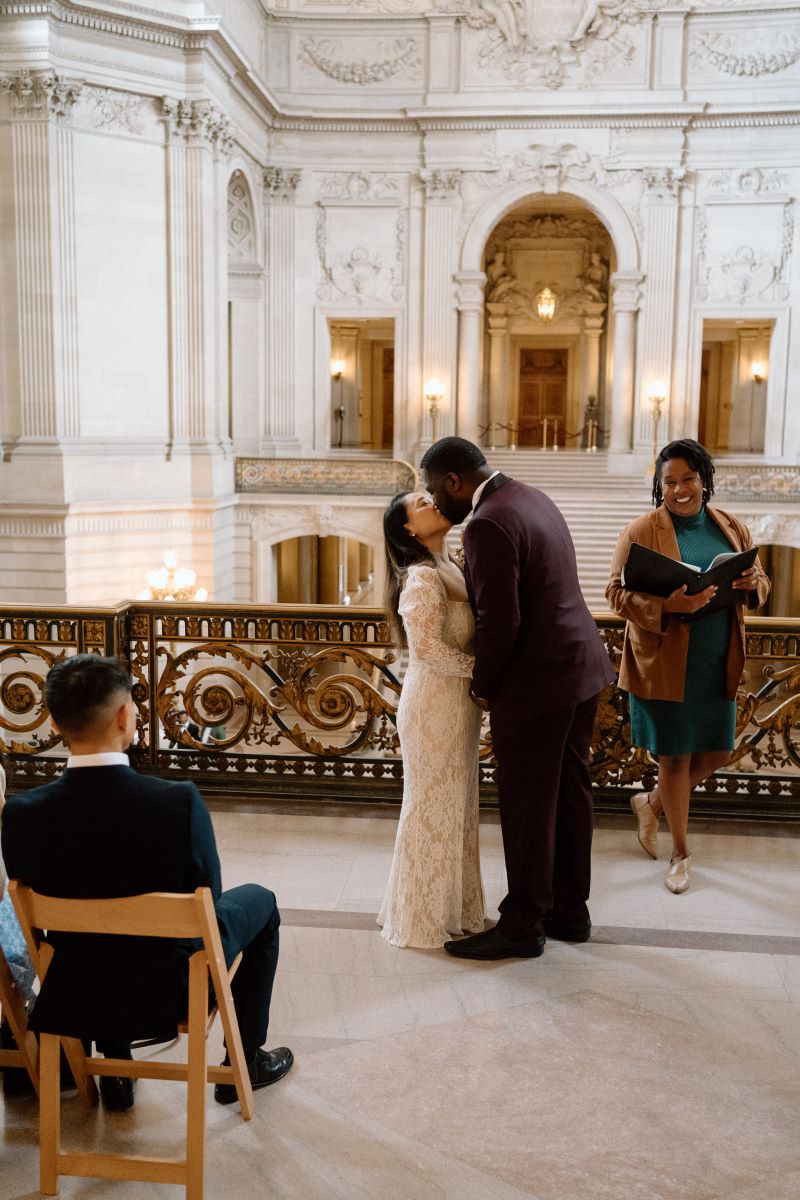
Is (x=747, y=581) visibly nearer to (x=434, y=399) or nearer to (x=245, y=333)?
(x=434, y=399)

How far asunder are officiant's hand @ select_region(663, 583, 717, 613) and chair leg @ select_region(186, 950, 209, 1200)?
2455 millimetres

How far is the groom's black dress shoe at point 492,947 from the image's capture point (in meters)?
3.97

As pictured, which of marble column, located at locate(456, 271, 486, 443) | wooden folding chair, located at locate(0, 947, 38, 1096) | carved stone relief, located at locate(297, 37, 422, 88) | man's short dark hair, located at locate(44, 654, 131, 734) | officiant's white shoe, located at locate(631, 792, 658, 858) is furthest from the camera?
marble column, located at locate(456, 271, 486, 443)

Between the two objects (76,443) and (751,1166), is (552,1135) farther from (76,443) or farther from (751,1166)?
(76,443)

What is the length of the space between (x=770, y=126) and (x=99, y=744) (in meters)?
23.5

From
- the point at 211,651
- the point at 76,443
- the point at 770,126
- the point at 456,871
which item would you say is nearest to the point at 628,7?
the point at 770,126

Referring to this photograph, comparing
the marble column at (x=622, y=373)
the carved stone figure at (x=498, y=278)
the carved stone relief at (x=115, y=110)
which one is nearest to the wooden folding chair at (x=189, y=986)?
the carved stone relief at (x=115, y=110)

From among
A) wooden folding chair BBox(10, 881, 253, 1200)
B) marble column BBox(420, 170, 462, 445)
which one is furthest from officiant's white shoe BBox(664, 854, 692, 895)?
marble column BBox(420, 170, 462, 445)

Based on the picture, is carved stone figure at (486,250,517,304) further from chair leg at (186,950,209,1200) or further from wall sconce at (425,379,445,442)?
chair leg at (186,950,209,1200)

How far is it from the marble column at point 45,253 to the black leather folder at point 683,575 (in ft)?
47.7

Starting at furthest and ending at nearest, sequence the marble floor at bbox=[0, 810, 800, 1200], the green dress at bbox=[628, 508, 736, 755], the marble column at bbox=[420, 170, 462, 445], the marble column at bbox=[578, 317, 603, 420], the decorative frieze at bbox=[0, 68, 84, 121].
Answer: the marble column at bbox=[578, 317, 603, 420] → the marble column at bbox=[420, 170, 462, 445] → the decorative frieze at bbox=[0, 68, 84, 121] → the green dress at bbox=[628, 508, 736, 755] → the marble floor at bbox=[0, 810, 800, 1200]

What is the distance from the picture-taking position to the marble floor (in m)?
2.80

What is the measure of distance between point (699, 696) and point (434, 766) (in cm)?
127

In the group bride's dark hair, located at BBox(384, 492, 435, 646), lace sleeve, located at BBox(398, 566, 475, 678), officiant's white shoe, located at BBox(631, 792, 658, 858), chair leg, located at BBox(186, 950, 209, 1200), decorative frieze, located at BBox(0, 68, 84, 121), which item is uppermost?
decorative frieze, located at BBox(0, 68, 84, 121)
